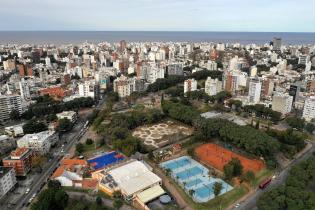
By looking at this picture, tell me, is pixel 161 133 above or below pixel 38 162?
below

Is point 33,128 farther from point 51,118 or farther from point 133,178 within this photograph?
point 133,178

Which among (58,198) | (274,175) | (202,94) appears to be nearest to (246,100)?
(202,94)

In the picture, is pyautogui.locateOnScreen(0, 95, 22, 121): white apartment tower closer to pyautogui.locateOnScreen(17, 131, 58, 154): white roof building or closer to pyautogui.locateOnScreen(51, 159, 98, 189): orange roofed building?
pyautogui.locateOnScreen(17, 131, 58, 154): white roof building

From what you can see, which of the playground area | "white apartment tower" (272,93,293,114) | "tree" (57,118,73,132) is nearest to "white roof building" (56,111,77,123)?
"tree" (57,118,73,132)

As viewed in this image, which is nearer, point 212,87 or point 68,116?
point 68,116

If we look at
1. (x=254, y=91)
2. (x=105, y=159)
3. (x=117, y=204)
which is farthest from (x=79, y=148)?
(x=254, y=91)

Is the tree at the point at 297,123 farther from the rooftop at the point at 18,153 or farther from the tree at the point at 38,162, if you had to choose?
the rooftop at the point at 18,153
